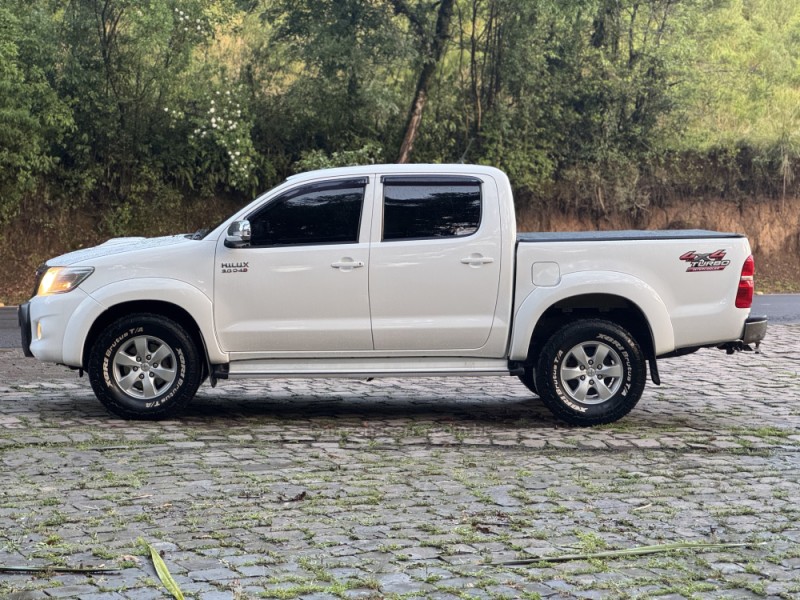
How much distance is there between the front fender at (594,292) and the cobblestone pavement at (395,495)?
0.77 meters

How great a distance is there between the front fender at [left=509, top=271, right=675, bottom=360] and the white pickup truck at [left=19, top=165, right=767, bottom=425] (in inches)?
0.4

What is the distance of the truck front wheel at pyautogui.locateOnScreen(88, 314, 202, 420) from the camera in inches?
384

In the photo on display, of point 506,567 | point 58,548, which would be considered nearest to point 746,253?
point 506,567

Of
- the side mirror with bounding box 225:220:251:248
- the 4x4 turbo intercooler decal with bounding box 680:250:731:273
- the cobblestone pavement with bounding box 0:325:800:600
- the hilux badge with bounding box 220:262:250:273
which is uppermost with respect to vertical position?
the side mirror with bounding box 225:220:251:248

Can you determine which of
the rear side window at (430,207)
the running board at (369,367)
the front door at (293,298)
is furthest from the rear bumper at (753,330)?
the front door at (293,298)

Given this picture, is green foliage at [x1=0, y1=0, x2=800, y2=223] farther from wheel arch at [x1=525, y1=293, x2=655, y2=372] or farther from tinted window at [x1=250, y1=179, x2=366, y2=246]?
wheel arch at [x1=525, y1=293, x2=655, y2=372]

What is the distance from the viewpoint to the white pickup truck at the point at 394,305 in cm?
975

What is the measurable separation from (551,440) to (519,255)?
1492 millimetres

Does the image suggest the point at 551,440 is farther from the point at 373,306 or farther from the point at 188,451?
the point at 188,451

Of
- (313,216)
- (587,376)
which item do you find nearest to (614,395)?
(587,376)

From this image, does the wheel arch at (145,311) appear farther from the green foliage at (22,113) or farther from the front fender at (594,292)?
the green foliage at (22,113)

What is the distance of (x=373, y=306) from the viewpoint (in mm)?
9781

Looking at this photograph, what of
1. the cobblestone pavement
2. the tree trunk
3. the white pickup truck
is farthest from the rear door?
the tree trunk

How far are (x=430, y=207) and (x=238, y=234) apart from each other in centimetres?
150
